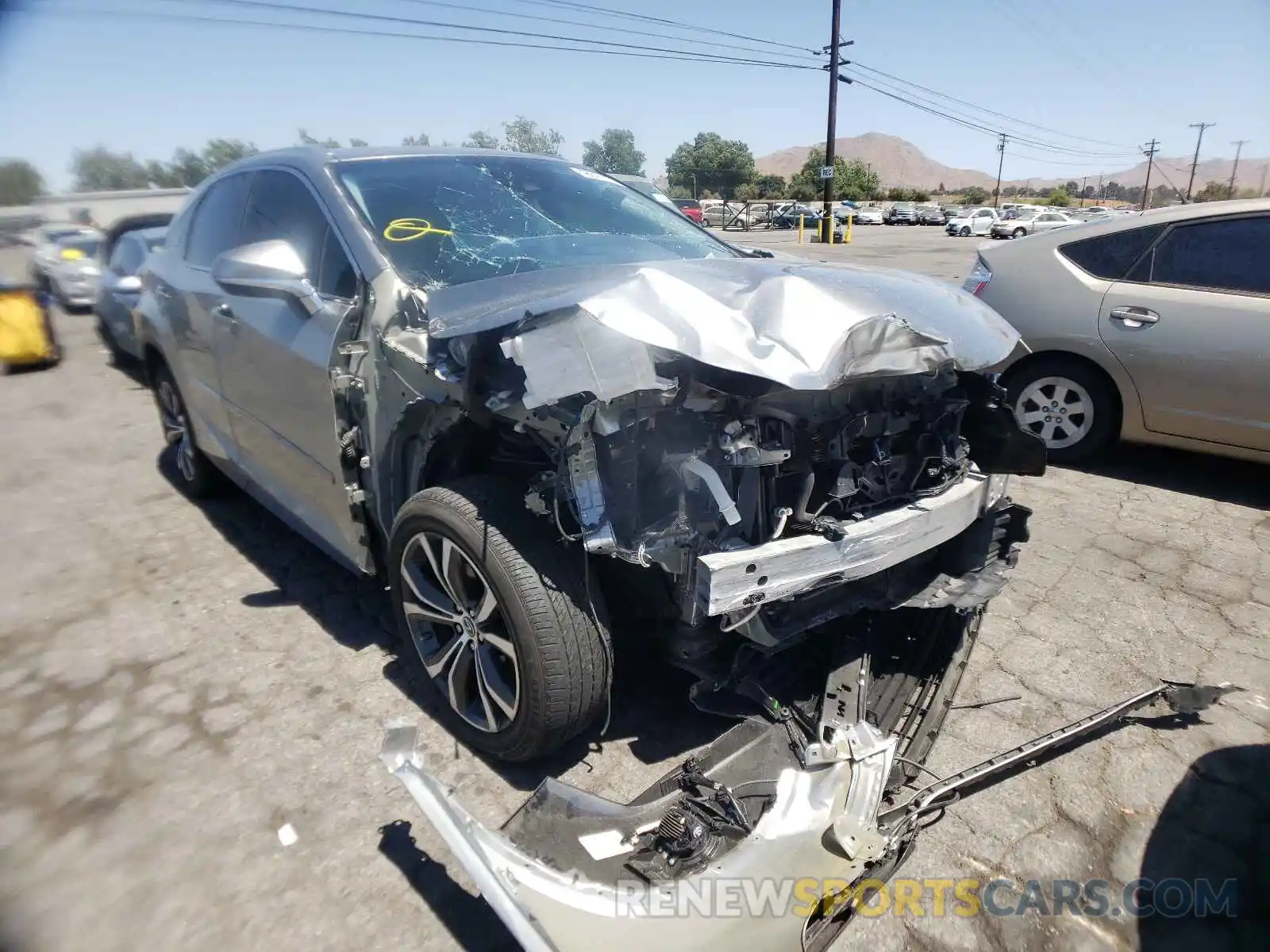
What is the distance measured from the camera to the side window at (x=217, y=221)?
11.7 ft

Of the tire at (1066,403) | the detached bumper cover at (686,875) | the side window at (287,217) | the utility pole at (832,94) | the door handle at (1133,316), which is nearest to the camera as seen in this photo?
the detached bumper cover at (686,875)

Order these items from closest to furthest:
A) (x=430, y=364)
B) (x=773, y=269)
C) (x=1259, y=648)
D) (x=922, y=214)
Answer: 1. (x=430, y=364)
2. (x=773, y=269)
3. (x=1259, y=648)
4. (x=922, y=214)

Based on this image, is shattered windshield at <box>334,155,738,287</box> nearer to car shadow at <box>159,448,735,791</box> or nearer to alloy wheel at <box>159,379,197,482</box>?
car shadow at <box>159,448,735,791</box>

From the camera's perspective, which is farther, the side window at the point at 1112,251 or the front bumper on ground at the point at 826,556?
the side window at the point at 1112,251

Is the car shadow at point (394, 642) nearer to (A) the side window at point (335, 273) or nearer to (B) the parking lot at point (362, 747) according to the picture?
(B) the parking lot at point (362, 747)

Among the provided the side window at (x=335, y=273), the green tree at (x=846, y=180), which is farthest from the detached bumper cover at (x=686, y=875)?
the green tree at (x=846, y=180)

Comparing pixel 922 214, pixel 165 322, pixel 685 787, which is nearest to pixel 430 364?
pixel 685 787

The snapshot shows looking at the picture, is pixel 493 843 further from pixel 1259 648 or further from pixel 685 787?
pixel 1259 648

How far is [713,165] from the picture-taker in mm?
84875

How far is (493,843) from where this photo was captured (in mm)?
1647

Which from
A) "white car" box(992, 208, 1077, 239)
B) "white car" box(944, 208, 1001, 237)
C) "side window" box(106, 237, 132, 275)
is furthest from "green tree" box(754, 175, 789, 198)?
"side window" box(106, 237, 132, 275)

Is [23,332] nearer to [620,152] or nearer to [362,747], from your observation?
[362,747]

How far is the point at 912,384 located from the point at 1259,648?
6.32 ft

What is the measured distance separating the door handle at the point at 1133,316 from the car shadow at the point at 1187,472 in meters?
0.86
